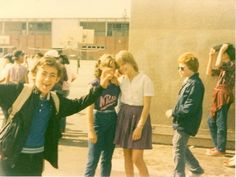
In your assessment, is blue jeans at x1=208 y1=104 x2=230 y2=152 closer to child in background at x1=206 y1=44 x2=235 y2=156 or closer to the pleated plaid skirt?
child in background at x1=206 y1=44 x2=235 y2=156

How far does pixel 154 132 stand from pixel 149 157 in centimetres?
94

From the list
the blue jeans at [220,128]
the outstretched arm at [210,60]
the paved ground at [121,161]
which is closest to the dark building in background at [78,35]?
the paved ground at [121,161]

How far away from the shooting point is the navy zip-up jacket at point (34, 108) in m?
2.75

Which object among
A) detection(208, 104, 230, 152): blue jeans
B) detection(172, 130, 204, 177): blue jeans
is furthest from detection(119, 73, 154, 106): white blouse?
detection(208, 104, 230, 152): blue jeans

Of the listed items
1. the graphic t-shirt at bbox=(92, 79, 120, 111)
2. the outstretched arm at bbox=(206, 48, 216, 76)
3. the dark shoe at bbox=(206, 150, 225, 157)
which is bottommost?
the dark shoe at bbox=(206, 150, 225, 157)

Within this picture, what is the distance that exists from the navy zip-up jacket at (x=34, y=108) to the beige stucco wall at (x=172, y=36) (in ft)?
10.7

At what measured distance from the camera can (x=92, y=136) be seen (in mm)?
3920

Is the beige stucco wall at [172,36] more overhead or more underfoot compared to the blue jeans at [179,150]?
more overhead

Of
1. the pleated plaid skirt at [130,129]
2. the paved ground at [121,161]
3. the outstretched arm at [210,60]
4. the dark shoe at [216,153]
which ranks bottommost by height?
the paved ground at [121,161]

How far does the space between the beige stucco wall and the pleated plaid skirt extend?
2.45 metres

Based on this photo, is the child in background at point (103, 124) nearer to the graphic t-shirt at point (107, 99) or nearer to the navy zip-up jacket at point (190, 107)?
the graphic t-shirt at point (107, 99)

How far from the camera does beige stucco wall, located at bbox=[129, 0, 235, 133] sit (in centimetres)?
605

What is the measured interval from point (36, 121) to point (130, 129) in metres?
1.33

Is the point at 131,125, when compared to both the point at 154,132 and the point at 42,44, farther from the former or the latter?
the point at 42,44
